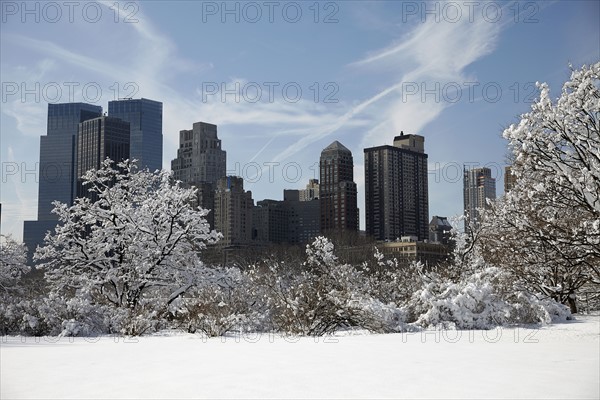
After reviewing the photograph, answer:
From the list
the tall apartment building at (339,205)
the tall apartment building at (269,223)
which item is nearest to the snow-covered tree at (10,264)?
the tall apartment building at (269,223)

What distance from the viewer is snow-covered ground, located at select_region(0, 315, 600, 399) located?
6512mm

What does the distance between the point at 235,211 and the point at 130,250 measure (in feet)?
482

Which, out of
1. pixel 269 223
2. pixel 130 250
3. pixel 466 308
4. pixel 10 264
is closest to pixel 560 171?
pixel 466 308

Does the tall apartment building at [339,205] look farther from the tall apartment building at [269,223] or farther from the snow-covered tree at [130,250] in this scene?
the snow-covered tree at [130,250]

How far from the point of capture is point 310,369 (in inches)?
319

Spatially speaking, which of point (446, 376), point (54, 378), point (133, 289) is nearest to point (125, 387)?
point (54, 378)

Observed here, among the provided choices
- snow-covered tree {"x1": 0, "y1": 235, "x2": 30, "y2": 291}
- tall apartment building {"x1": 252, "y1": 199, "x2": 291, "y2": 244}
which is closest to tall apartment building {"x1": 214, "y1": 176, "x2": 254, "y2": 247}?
tall apartment building {"x1": 252, "y1": 199, "x2": 291, "y2": 244}

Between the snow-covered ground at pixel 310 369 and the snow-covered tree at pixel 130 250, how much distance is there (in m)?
7.69

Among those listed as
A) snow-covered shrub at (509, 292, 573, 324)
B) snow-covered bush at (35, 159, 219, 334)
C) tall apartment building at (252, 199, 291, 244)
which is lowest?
snow-covered shrub at (509, 292, 573, 324)

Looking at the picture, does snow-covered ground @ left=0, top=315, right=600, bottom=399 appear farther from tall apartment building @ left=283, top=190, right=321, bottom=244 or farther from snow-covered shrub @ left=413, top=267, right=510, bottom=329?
tall apartment building @ left=283, top=190, right=321, bottom=244

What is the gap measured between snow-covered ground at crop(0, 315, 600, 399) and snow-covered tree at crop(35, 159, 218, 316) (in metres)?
7.69

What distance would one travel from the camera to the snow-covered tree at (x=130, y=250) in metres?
19.7

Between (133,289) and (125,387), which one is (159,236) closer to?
(133,289)

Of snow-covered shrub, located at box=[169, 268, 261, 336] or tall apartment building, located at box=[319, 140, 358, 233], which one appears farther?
tall apartment building, located at box=[319, 140, 358, 233]
